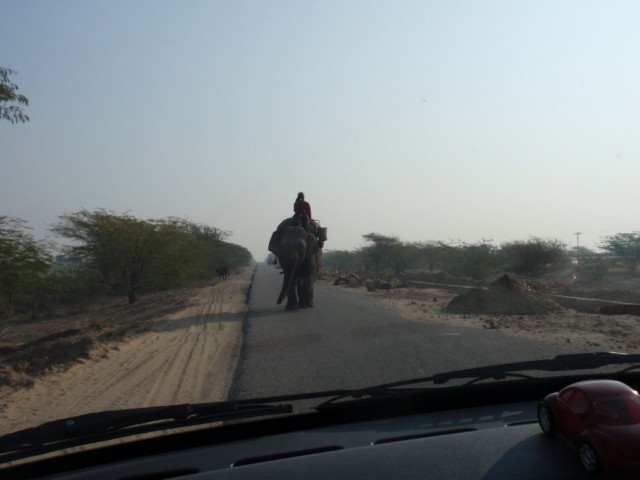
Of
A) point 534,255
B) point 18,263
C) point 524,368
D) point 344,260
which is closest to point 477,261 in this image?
point 534,255

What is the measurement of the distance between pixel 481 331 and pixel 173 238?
84.1 feet

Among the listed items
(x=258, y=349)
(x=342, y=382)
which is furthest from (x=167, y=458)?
(x=258, y=349)

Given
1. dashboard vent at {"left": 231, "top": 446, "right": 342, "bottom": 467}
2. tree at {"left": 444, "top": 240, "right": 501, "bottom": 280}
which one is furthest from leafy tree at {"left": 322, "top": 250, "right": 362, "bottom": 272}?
dashboard vent at {"left": 231, "top": 446, "right": 342, "bottom": 467}

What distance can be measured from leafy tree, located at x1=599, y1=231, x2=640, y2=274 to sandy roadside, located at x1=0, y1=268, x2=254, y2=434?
39851 mm

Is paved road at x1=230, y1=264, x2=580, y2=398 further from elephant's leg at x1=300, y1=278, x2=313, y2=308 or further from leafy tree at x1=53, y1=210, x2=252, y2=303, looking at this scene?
leafy tree at x1=53, y1=210, x2=252, y2=303

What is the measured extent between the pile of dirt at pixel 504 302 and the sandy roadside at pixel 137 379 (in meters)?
6.90

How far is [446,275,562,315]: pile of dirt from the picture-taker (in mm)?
16922

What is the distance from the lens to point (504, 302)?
686 inches

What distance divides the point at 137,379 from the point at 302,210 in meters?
10.8

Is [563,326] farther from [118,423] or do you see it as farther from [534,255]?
[534,255]

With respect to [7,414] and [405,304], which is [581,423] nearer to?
[7,414]

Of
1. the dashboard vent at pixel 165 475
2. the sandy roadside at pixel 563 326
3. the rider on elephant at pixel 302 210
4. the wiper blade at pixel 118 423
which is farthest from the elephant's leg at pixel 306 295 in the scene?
the dashboard vent at pixel 165 475

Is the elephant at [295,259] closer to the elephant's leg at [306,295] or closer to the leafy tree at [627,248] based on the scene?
the elephant's leg at [306,295]

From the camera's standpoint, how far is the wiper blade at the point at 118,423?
152 inches
